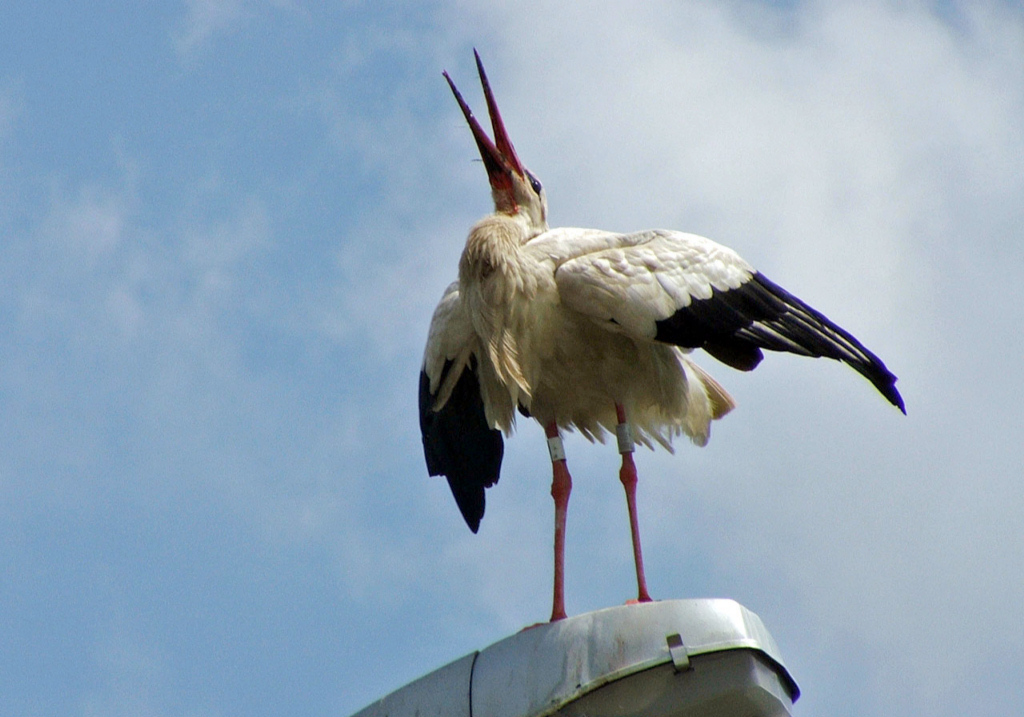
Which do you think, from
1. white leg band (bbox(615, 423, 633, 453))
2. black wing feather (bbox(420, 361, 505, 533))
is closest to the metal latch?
white leg band (bbox(615, 423, 633, 453))

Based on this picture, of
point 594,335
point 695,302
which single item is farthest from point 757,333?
point 594,335

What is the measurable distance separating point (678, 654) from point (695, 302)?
187 centimetres

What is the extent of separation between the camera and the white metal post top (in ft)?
16.0

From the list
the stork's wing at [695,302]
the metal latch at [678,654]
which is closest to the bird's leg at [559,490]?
the stork's wing at [695,302]

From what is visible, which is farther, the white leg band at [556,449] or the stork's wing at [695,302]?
the white leg band at [556,449]

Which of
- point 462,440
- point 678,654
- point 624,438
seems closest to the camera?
point 678,654

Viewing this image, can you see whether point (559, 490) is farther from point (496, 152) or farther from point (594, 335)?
point (496, 152)

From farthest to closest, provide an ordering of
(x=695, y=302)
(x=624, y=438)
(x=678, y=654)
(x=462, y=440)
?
(x=462, y=440), (x=624, y=438), (x=695, y=302), (x=678, y=654)

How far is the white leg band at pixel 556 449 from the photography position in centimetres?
695

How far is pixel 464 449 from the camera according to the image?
23.8 feet

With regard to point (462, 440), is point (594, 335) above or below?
below

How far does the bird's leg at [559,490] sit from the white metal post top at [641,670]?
1269mm

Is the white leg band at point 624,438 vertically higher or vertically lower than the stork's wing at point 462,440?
lower

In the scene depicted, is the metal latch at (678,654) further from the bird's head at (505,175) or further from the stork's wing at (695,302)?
the bird's head at (505,175)
